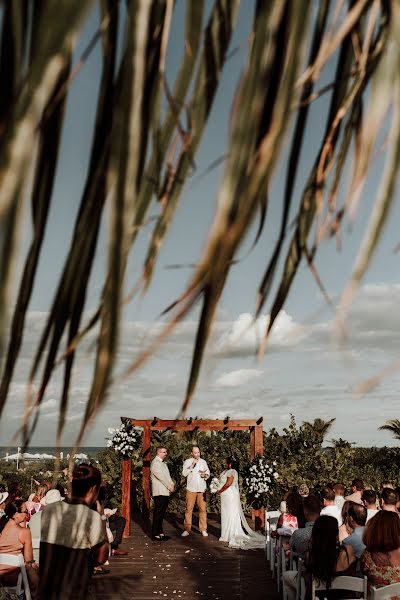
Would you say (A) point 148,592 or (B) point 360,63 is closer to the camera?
(B) point 360,63

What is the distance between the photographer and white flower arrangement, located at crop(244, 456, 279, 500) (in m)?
12.4

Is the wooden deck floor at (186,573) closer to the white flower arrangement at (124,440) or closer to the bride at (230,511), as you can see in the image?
the bride at (230,511)

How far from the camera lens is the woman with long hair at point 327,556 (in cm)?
508

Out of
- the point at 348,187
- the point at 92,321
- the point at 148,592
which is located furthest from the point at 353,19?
the point at 148,592

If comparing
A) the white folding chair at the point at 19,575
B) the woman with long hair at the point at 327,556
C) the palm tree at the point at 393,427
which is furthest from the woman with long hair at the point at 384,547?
the palm tree at the point at 393,427

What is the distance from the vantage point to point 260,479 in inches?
490

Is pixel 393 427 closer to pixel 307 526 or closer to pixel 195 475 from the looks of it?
pixel 195 475

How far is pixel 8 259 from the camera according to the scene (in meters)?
0.47

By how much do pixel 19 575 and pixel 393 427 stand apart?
16.0 meters

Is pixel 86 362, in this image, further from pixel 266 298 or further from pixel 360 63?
pixel 360 63

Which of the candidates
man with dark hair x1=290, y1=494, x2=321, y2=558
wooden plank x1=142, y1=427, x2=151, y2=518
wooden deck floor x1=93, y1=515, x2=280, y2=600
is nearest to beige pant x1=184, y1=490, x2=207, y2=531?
wooden deck floor x1=93, y1=515, x2=280, y2=600

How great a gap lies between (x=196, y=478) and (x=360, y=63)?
11.8 m

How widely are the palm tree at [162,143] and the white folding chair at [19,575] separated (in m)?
5.68

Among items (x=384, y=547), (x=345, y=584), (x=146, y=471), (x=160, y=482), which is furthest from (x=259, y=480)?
(x=384, y=547)
